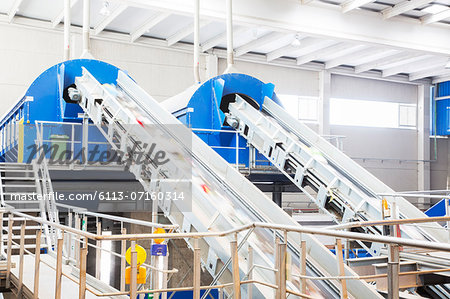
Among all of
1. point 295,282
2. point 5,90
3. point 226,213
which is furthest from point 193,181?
point 5,90

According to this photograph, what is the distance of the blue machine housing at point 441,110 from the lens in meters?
23.9

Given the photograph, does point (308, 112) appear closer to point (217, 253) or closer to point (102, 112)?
point (102, 112)

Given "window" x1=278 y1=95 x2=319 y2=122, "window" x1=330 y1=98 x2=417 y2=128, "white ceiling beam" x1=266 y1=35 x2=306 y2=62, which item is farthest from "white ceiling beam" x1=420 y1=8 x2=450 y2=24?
"window" x1=330 y1=98 x2=417 y2=128

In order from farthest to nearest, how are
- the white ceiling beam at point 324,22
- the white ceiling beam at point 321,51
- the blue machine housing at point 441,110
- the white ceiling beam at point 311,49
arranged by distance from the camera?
the blue machine housing at point 441,110 → the white ceiling beam at point 321,51 → the white ceiling beam at point 311,49 → the white ceiling beam at point 324,22

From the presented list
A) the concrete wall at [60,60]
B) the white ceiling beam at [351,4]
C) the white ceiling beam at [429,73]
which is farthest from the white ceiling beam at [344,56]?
the concrete wall at [60,60]

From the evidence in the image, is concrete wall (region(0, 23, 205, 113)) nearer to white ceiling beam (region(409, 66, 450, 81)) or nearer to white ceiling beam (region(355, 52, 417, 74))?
white ceiling beam (region(355, 52, 417, 74))

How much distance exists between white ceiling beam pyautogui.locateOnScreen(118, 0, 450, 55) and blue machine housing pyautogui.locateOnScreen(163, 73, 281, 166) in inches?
113

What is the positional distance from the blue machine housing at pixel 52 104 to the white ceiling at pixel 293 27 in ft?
9.72

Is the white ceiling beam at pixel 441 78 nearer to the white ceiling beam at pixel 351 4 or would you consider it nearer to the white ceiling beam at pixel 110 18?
the white ceiling beam at pixel 351 4

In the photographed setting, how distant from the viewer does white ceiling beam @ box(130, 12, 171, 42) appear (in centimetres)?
1631

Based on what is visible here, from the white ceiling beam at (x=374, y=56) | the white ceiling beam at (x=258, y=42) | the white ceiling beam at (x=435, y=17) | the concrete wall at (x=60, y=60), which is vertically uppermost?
the white ceiling beam at (x=435, y=17)

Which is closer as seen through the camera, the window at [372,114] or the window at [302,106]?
the window at [302,106]

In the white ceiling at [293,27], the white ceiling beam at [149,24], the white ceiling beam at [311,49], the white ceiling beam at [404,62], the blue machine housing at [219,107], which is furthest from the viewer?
the white ceiling beam at [404,62]

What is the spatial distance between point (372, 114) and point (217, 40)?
862 cm
